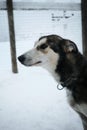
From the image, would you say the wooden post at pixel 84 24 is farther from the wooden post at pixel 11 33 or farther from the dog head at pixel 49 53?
the dog head at pixel 49 53

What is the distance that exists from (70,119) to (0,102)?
1236 mm

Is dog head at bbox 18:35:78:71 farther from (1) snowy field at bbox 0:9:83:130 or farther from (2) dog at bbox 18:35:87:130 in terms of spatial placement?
(1) snowy field at bbox 0:9:83:130

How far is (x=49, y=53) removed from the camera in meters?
3.17

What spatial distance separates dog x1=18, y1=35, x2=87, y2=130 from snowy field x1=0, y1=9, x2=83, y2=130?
2.54 ft

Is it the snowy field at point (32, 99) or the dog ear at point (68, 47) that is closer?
the dog ear at point (68, 47)

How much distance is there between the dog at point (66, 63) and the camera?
Answer: 3.16 meters

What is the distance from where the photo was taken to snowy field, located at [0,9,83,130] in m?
3.92

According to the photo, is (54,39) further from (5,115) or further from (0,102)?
(0,102)

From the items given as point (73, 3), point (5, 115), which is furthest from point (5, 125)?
point (73, 3)

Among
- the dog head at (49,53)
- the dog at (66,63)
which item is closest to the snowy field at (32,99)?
the dog at (66,63)

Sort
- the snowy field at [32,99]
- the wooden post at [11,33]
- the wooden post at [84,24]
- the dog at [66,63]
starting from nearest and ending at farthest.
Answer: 1. the dog at [66,63]
2. the snowy field at [32,99]
3. the wooden post at [11,33]
4. the wooden post at [84,24]

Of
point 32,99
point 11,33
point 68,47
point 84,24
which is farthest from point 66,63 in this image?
point 84,24

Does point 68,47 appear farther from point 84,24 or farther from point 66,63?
point 84,24

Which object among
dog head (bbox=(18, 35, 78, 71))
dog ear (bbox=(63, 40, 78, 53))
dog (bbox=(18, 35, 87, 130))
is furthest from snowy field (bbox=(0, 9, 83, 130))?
dog ear (bbox=(63, 40, 78, 53))
